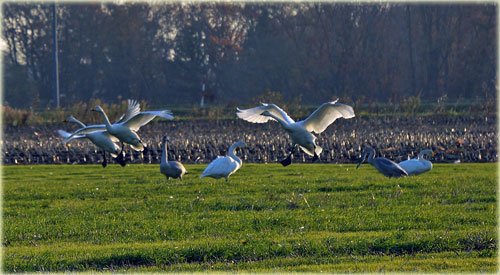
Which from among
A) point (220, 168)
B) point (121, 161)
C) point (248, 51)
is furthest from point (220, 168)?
point (248, 51)

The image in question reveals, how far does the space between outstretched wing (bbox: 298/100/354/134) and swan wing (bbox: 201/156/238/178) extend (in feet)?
7.26

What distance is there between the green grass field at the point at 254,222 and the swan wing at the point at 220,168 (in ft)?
0.81

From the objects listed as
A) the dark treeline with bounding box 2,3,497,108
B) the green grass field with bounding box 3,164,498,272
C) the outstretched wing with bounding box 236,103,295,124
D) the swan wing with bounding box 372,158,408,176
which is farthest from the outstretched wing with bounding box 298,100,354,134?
the dark treeline with bounding box 2,3,497,108

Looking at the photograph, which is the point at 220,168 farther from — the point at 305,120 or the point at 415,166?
the point at 415,166

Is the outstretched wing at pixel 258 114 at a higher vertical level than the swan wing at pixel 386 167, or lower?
higher

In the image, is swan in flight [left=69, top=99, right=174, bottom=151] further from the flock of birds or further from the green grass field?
the green grass field

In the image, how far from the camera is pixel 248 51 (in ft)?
170

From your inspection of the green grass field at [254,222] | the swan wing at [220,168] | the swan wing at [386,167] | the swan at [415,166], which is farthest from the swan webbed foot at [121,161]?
the swan at [415,166]

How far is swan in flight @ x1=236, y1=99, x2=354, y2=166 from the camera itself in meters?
14.5

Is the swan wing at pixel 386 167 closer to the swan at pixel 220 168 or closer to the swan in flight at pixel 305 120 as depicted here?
the swan in flight at pixel 305 120

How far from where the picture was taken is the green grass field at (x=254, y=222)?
10.7 m

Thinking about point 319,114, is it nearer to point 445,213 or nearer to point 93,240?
point 445,213

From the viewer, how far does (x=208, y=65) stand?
169 feet

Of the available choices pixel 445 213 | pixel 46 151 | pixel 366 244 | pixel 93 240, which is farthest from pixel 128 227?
pixel 46 151
